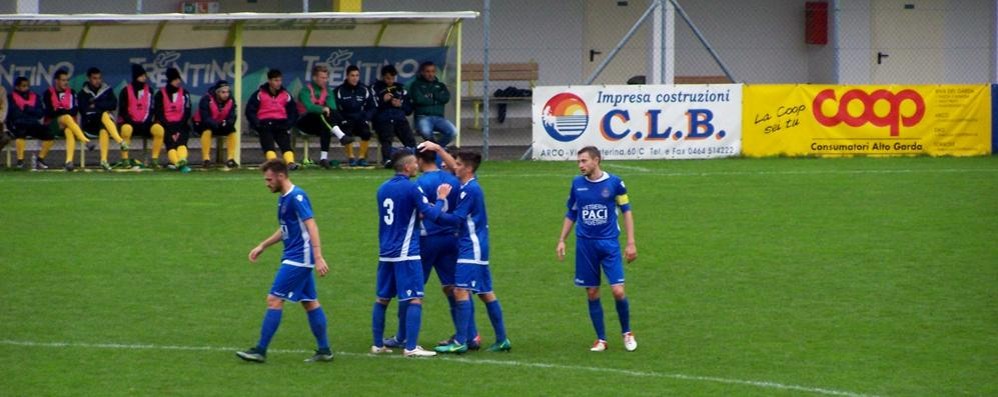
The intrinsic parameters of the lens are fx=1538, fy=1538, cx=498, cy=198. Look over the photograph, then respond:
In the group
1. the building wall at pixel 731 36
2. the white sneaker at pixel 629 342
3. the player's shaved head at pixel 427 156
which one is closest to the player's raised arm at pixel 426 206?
the player's shaved head at pixel 427 156

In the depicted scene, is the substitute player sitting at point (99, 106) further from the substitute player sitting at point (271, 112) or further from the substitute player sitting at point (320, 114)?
the substitute player sitting at point (320, 114)

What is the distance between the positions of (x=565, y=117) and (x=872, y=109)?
17.4 feet

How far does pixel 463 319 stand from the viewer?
1145 cm

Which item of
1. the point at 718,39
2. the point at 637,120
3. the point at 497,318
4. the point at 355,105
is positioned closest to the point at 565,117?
the point at 637,120

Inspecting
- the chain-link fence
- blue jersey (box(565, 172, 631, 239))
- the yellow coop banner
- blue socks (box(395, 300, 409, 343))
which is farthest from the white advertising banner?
blue socks (box(395, 300, 409, 343))

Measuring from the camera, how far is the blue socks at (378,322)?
11391mm

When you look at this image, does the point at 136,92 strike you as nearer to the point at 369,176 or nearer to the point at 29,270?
the point at 369,176

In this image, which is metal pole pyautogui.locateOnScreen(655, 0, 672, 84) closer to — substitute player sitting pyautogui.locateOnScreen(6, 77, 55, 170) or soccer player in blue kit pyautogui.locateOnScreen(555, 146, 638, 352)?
substitute player sitting pyautogui.locateOnScreen(6, 77, 55, 170)

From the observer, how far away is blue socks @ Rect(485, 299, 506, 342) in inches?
455

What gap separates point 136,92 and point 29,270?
8.64 m

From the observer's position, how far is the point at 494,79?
3027cm

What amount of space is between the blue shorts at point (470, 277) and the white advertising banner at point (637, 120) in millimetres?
13569

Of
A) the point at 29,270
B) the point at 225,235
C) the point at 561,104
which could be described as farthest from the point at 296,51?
the point at 29,270

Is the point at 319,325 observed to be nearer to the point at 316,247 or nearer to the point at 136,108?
the point at 316,247
